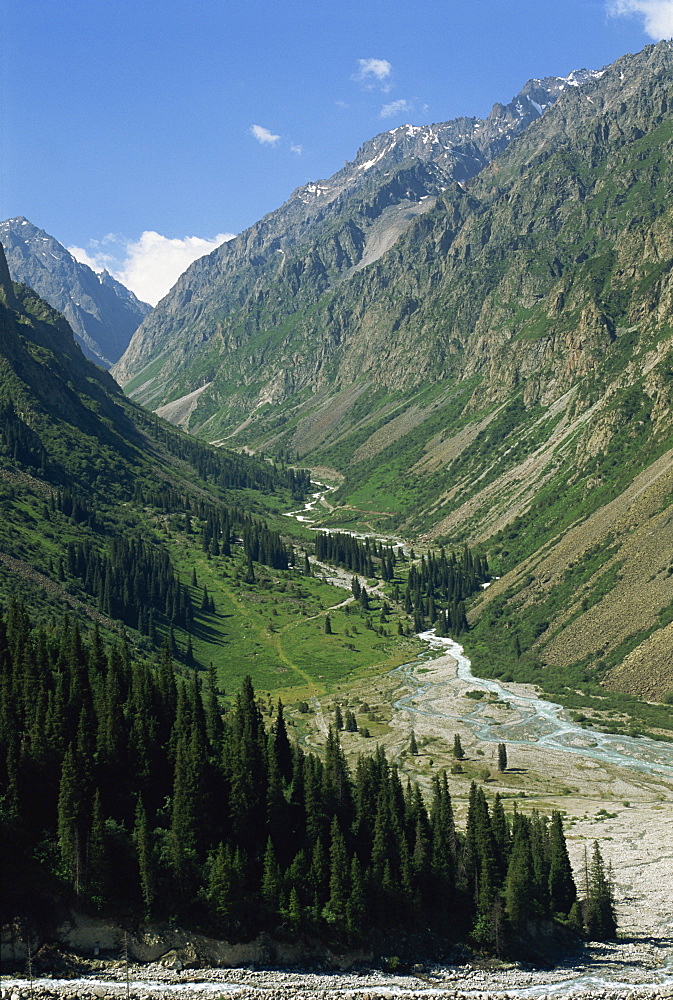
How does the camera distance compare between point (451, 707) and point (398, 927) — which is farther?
point (451, 707)

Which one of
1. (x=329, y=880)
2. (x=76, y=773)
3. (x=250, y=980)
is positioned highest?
(x=76, y=773)

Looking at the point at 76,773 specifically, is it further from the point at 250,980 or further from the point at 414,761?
the point at 414,761

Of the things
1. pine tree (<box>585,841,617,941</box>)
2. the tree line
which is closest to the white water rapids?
pine tree (<box>585,841,617,941</box>)

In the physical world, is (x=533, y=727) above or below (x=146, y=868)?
above

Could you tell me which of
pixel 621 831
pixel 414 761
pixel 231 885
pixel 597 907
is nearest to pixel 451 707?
pixel 414 761

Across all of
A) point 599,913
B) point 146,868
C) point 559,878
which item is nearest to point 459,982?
point 559,878

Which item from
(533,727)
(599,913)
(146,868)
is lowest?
(599,913)

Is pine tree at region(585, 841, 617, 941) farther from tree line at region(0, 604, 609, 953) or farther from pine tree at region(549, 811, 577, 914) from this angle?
pine tree at region(549, 811, 577, 914)

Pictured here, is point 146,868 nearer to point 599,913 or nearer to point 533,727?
point 599,913
